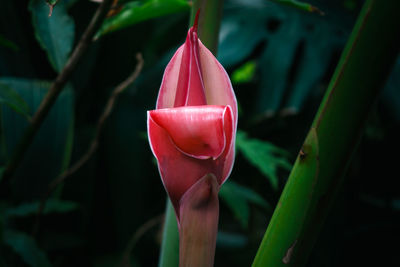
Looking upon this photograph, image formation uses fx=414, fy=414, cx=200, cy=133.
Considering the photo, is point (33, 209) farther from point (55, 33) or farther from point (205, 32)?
point (205, 32)

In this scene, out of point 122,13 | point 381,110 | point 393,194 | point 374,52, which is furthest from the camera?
point 393,194

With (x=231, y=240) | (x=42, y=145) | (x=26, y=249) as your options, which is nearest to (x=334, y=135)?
(x=26, y=249)

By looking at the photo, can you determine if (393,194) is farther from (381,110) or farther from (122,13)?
(122,13)

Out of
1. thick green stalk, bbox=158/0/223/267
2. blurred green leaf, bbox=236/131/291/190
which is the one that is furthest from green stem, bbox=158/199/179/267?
blurred green leaf, bbox=236/131/291/190

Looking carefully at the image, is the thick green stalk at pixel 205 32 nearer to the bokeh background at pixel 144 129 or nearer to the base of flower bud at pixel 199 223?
the base of flower bud at pixel 199 223

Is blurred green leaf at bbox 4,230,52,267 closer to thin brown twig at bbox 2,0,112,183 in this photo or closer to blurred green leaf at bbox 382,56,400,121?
thin brown twig at bbox 2,0,112,183

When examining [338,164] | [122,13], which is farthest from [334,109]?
[122,13]
